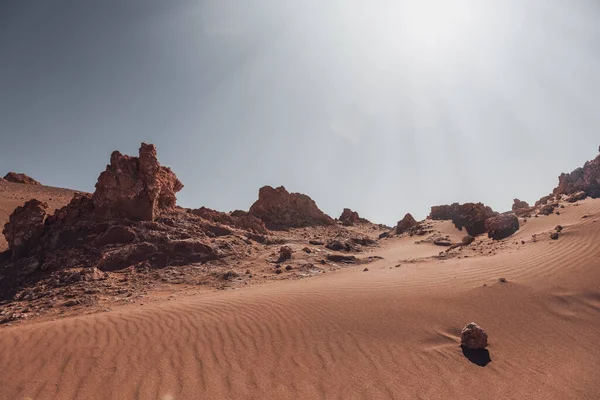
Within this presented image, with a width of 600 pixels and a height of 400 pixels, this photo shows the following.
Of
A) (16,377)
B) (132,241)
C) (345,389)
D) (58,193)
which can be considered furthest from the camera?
(58,193)

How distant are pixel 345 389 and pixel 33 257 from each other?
15.7 m

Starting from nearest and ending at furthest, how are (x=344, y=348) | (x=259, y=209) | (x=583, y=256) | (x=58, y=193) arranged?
(x=344, y=348), (x=583, y=256), (x=259, y=209), (x=58, y=193)

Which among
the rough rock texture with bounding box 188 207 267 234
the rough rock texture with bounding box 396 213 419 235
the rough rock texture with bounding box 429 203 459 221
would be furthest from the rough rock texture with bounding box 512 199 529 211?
the rough rock texture with bounding box 188 207 267 234

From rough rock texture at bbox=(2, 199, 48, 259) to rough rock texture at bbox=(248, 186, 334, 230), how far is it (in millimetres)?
19009

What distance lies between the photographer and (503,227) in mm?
16453

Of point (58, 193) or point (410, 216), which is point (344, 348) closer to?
point (410, 216)

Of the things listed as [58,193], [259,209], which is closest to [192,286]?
[259,209]

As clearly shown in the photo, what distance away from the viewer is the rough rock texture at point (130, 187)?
15.9 metres

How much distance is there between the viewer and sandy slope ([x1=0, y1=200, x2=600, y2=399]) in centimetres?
434

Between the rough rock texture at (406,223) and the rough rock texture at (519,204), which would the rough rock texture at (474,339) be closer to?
the rough rock texture at (406,223)

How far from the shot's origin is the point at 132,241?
14852 mm

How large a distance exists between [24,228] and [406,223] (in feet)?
103

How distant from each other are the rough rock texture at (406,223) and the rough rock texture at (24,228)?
2936 cm

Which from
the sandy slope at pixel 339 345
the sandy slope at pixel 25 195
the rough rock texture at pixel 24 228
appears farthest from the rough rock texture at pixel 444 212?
the sandy slope at pixel 25 195
